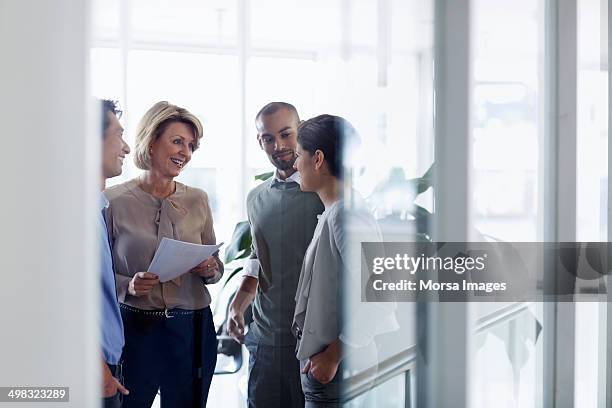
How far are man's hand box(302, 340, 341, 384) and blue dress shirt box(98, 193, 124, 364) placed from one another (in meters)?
0.47

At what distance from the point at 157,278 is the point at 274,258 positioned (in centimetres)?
29

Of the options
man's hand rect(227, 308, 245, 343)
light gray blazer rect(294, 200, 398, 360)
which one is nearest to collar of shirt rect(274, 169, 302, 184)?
light gray blazer rect(294, 200, 398, 360)

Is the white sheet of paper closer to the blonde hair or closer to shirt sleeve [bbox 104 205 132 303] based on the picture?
shirt sleeve [bbox 104 205 132 303]

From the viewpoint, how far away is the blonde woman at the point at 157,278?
1.50 meters

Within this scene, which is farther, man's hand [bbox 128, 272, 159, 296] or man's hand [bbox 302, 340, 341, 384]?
man's hand [bbox 302, 340, 341, 384]

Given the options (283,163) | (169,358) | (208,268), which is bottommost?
(169,358)

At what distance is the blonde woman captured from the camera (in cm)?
150

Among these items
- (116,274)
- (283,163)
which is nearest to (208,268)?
(116,274)

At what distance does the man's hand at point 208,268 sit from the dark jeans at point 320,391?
1.05ft

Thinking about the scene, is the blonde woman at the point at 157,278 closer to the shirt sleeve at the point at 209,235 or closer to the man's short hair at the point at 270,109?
the shirt sleeve at the point at 209,235


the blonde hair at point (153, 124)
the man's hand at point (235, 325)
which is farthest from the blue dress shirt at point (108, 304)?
the man's hand at point (235, 325)

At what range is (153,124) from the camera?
1.51 m

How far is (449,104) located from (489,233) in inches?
14.5

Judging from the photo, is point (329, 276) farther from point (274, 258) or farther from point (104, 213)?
point (104, 213)
